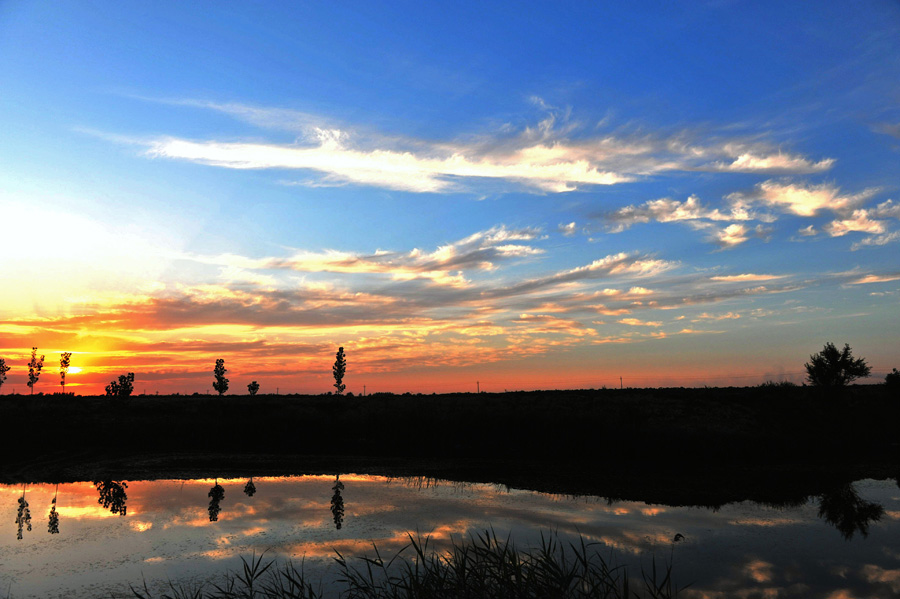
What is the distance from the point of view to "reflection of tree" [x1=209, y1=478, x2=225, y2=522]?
56.3ft

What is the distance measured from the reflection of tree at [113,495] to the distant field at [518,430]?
8.12m

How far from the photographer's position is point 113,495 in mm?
20469

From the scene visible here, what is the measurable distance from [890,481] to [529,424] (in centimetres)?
1617

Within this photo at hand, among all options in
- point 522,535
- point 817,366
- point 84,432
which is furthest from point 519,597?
point 817,366

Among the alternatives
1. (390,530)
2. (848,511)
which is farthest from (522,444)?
(390,530)

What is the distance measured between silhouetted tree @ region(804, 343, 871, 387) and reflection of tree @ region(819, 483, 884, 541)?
108ft

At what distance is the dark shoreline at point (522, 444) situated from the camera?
2409 cm

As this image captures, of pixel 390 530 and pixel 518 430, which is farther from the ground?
pixel 518 430

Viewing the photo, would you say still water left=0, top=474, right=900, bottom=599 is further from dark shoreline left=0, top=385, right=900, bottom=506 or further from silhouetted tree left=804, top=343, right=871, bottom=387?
silhouetted tree left=804, top=343, right=871, bottom=387

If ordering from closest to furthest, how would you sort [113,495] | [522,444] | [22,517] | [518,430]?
[22,517]
[113,495]
[522,444]
[518,430]

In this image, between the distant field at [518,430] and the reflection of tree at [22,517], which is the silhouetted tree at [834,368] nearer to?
the distant field at [518,430]

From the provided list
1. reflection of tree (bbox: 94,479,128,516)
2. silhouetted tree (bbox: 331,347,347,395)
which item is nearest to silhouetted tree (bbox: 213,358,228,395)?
silhouetted tree (bbox: 331,347,347,395)

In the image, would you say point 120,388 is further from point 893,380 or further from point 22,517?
point 893,380

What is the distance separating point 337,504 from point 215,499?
13.5 ft
